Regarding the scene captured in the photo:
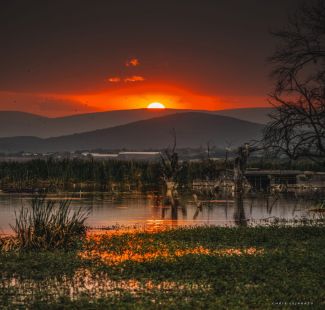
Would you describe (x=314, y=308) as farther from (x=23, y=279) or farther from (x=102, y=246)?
(x=102, y=246)

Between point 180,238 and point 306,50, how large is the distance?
435 inches

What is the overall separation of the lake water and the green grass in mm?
9209

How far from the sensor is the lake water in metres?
36.0

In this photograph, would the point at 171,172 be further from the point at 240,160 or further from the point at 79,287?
the point at 79,287

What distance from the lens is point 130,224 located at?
34688mm

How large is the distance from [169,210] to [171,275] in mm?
23657

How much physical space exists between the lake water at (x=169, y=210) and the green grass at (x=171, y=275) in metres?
9.21

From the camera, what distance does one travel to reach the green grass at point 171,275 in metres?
15.4

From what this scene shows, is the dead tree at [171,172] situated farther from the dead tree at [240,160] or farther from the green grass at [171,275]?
the green grass at [171,275]

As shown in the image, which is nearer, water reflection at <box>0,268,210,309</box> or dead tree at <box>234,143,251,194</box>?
water reflection at <box>0,268,210,309</box>

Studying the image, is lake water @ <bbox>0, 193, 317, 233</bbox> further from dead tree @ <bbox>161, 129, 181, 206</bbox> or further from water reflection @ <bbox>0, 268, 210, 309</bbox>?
water reflection @ <bbox>0, 268, 210, 309</bbox>

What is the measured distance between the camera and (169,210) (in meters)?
42.1

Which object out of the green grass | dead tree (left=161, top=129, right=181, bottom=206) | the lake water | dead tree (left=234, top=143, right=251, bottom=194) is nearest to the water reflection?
the green grass

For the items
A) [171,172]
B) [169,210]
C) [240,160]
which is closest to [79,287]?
[169,210]
